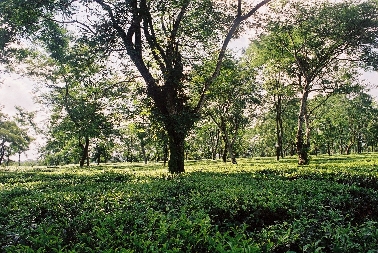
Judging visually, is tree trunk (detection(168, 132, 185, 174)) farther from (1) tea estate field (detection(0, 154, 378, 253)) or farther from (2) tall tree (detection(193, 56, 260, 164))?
(2) tall tree (detection(193, 56, 260, 164))

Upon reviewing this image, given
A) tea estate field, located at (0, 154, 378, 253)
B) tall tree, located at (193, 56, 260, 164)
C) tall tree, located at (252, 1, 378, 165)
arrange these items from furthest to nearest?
1. tall tree, located at (193, 56, 260, 164)
2. tall tree, located at (252, 1, 378, 165)
3. tea estate field, located at (0, 154, 378, 253)

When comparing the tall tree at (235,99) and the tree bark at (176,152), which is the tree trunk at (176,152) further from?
the tall tree at (235,99)

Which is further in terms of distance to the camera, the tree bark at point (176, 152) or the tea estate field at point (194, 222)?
the tree bark at point (176, 152)

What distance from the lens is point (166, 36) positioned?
68.0 ft

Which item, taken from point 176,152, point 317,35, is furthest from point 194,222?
point 317,35

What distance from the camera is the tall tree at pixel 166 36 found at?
53.3 feet

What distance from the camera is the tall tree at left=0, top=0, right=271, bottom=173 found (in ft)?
53.3

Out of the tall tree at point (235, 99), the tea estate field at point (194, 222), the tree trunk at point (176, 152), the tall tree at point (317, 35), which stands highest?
the tall tree at point (317, 35)

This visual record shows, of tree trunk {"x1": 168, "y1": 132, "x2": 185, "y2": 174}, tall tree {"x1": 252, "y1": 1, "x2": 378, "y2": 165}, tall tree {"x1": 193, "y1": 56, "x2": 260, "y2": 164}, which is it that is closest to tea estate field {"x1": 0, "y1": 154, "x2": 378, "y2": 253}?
tree trunk {"x1": 168, "y1": 132, "x2": 185, "y2": 174}

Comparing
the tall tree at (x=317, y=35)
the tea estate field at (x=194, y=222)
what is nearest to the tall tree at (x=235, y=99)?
the tall tree at (x=317, y=35)

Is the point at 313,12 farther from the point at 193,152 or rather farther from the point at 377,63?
the point at 193,152

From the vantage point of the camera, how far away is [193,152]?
10606cm

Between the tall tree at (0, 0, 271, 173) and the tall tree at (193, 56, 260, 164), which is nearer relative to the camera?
the tall tree at (0, 0, 271, 173)

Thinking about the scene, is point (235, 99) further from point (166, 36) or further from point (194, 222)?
point (194, 222)
